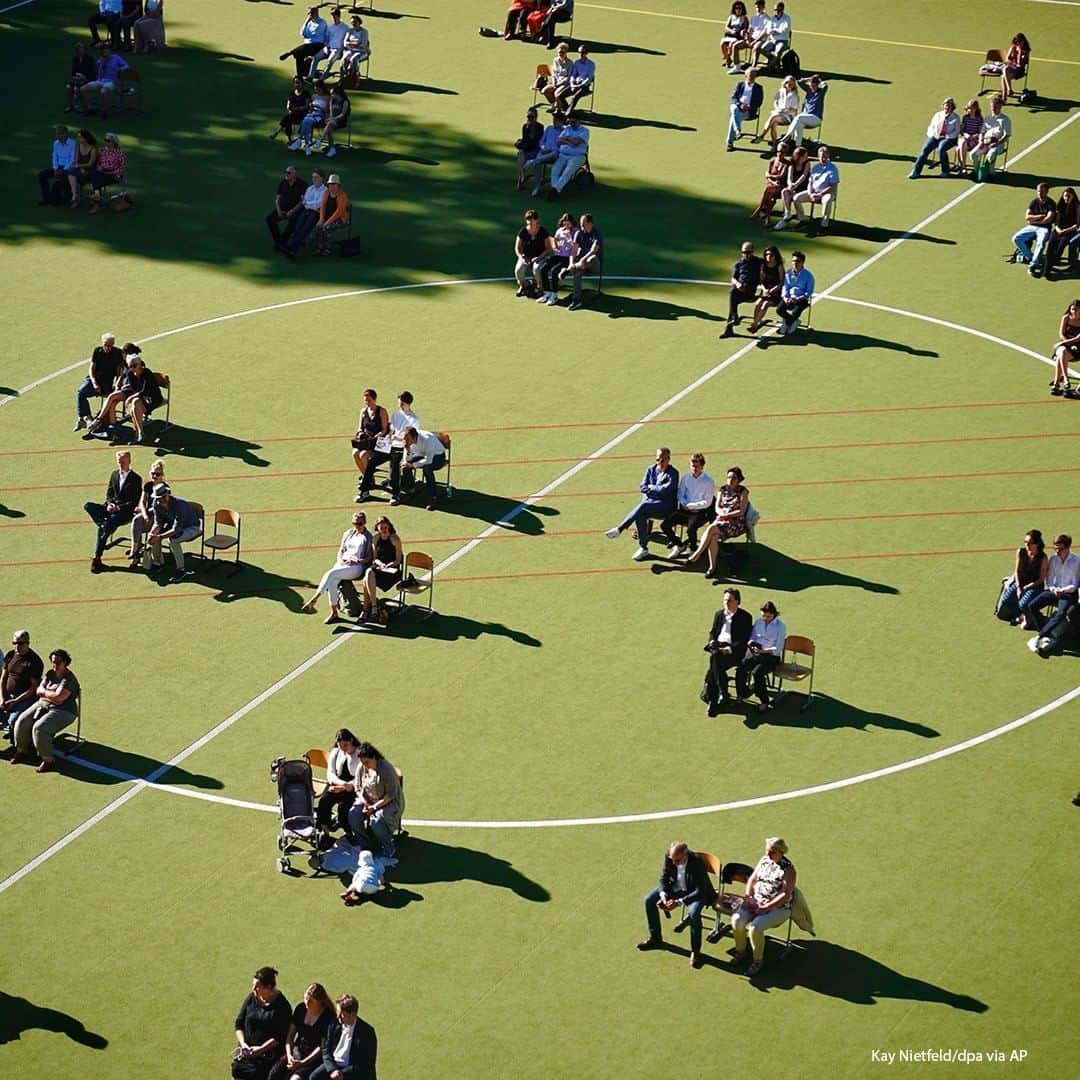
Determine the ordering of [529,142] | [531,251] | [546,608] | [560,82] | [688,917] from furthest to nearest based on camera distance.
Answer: [560,82] → [529,142] → [531,251] → [546,608] → [688,917]

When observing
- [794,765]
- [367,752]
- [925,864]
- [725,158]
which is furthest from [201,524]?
[725,158]

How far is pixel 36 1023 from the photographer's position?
21391 mm

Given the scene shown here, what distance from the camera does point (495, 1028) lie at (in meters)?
21.3

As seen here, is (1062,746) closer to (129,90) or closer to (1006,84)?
(1006,84)

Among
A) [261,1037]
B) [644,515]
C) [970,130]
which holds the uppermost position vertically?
[970,130]

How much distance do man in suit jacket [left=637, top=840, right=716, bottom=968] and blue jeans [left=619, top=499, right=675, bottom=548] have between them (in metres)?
8.57

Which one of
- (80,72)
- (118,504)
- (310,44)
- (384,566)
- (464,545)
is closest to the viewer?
(384,566)

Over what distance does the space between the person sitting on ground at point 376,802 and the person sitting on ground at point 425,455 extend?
8475 millimetres

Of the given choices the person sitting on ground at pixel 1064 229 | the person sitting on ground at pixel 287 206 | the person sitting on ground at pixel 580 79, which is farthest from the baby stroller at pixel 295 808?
the person sitting on ground at pixel 580 79

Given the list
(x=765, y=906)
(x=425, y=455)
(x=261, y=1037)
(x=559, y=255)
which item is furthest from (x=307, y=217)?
(x=261, y=1037)

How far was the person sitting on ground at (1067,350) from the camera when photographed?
35.1 meters

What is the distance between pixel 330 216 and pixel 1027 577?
17.4 metres

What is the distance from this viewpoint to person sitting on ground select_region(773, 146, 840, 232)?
41.5m

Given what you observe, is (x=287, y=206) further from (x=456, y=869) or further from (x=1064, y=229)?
(x=456, y=869)
